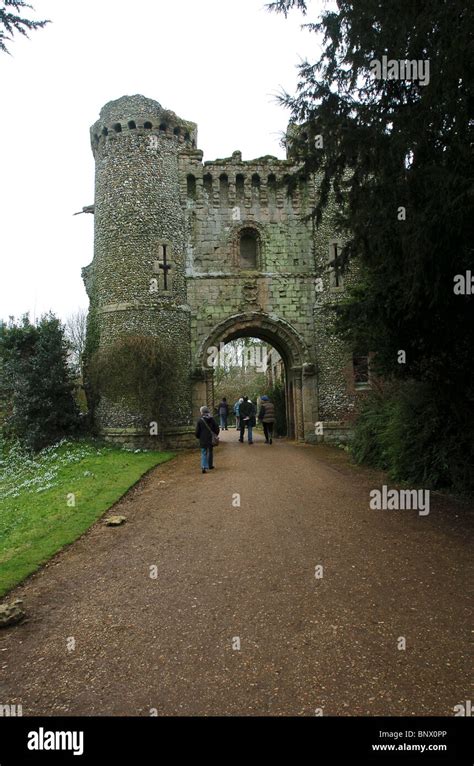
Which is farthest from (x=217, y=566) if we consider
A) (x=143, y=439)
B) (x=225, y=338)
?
(x=225, y=338)

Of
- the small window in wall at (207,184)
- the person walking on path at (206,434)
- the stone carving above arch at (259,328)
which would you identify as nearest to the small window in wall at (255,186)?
the small window in wall at (207,184)

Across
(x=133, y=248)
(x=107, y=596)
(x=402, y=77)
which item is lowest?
(x=107, y=596)

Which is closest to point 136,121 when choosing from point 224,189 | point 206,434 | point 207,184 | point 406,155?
point 207,184

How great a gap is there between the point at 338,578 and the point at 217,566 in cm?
139

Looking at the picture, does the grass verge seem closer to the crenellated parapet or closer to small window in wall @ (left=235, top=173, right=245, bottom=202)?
small window in wall @ (left=235, top=173, right=245, bottom=202)

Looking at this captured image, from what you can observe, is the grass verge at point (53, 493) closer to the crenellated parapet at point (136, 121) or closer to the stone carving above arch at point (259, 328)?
the stone carving above arch at point (259, 328)

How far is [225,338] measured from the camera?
59.8 feet

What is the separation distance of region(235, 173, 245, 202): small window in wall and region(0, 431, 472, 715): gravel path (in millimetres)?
14268

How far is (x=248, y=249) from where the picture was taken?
18984 mm

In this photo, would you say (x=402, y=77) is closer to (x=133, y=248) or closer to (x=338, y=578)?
(x=338, y=578)

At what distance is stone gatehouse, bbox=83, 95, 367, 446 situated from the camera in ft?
56.4

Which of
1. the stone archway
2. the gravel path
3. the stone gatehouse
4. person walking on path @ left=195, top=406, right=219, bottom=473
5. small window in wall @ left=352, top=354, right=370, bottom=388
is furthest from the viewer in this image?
small window in wall @ left=352, top=354, right=370, bottom=388

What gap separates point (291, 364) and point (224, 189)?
24.3 feet

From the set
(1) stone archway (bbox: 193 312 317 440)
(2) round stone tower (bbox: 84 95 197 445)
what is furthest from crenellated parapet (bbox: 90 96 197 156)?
(1) stone archway (bbox: 193 312 317 440)
